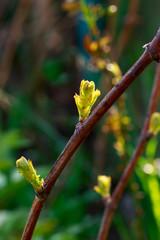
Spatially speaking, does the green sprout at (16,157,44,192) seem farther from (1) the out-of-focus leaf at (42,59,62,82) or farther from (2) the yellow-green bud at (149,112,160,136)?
(1) the out-of-focus leaf at (42,59,62,82)

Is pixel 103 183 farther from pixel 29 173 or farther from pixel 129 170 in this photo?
pixel 29 173

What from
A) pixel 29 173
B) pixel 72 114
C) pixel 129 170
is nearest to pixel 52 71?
pixel 72 114

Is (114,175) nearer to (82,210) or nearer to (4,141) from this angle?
(82,210)

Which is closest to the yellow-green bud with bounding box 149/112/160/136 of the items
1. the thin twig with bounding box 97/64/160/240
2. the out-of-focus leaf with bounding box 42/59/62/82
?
the thin twig with bounding box 97/64/160/240

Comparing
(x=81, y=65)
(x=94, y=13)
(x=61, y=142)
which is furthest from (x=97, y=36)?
(x=81, y=65)

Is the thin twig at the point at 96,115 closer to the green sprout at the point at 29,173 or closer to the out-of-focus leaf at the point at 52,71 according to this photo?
the green sprout at the point at 29,173

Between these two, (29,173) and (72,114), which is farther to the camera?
Result: (72,114)
